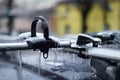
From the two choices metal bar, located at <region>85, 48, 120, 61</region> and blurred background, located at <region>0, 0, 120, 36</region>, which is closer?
metal bar, located at <region>85, 48, 120, 61</region>

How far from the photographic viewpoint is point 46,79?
1.86 metres

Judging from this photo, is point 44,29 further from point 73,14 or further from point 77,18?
point 73,14

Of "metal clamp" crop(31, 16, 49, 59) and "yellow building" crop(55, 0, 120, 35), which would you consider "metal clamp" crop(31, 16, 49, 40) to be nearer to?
"metal clamp" crop(31, 16, 49, 59)

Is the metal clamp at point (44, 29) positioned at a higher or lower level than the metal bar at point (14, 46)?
higher

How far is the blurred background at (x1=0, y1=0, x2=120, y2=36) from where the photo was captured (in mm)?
31606

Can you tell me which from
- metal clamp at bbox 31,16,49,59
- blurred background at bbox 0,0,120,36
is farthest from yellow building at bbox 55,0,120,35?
metal clamp at bbox 31,16,49,59

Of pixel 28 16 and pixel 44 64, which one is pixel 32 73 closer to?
pixel 44 64

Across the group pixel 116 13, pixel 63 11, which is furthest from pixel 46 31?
pixel 63 11

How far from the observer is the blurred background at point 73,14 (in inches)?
1244

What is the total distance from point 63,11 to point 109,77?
3522 centimetres

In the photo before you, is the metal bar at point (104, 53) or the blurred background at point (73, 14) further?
the blurred background at point (73, 14)

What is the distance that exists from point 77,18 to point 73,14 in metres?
0.71

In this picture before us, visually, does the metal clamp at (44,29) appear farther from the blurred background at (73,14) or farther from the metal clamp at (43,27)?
the blurred background at (73,14)

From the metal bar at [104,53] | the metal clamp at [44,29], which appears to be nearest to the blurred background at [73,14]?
the metal clamp at [44,29]
